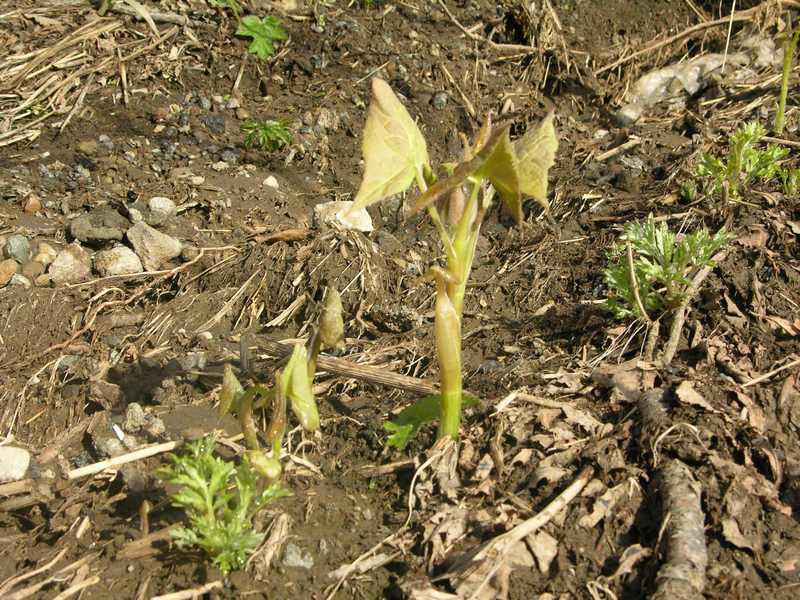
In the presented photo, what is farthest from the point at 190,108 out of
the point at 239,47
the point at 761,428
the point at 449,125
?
the point at 761,428

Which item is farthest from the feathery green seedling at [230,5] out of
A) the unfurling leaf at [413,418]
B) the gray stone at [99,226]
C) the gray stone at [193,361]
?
the unfurling leaf at [413,418]

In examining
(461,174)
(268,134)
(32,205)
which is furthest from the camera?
(268,134)

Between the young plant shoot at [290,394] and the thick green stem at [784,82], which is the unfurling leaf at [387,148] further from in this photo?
the thick green stem at [784,82]

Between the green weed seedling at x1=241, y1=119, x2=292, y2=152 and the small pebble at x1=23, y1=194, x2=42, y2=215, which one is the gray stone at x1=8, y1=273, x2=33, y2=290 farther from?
the green weed seedling at x1=241, y1=119, x2=292, y2=152

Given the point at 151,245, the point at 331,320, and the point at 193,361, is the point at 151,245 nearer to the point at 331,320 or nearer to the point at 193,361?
the point at 193,361

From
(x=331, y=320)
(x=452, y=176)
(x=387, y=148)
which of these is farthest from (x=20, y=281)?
(x=452, y=176)
